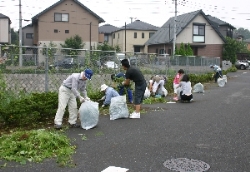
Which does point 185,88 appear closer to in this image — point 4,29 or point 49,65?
point 49,65

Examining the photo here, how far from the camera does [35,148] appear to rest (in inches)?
218

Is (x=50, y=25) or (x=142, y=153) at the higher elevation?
(x=50, y=25)

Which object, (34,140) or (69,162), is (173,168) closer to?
(69,162)

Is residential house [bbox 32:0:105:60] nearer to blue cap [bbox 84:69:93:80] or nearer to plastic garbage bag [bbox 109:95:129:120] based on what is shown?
plastic garbage bag [bbox 109:95:129:120]

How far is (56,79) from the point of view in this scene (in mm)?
9008

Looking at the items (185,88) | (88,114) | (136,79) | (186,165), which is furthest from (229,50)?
(186,165)

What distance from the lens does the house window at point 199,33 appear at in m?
41.8

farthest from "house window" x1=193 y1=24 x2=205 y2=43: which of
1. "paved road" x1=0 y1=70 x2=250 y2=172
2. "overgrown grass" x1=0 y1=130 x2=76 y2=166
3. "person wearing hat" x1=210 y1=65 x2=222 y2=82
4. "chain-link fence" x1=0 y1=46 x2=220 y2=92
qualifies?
"overgrown grass" x1=0 y1=130 x2=76 y2=166

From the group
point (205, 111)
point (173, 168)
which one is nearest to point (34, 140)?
point (173, 168)

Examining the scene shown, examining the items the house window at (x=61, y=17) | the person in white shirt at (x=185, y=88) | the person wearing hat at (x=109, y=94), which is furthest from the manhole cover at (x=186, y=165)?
the house window at (x=61, y=17)

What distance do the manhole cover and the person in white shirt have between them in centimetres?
711

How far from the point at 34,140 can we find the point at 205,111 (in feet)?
20.1

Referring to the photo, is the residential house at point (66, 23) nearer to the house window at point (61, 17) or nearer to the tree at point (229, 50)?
the house window at point (61, 17)

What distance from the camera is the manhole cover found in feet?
15.6
